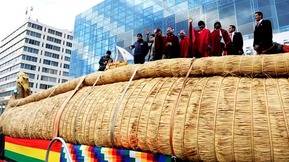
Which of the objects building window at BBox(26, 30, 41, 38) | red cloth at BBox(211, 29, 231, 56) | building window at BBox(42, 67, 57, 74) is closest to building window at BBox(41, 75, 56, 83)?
building window at BBox(42, 67, 57, 74)

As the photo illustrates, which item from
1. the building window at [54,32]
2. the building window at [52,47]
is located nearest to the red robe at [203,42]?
the building window at [52,47]

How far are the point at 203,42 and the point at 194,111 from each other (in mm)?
2567

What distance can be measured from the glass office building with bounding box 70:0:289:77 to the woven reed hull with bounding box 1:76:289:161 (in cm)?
1943

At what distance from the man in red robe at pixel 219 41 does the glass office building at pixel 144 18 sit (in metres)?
16.5

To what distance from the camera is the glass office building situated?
2182 cm

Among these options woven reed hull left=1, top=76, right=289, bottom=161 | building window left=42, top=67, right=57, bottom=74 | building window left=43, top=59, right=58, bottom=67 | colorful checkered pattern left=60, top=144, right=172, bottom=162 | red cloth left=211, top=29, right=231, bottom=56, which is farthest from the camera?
building window left=43, top=59, right=58, bottom=67

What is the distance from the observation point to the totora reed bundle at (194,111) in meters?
2.13

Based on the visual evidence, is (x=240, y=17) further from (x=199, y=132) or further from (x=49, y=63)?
(x=49, y=63)

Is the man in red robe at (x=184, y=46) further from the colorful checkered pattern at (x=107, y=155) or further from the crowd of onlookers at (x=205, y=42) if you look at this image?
the colorful checkered pattern at (x=107, y=155)

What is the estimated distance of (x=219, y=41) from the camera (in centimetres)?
512

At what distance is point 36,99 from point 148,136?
11.2 feet

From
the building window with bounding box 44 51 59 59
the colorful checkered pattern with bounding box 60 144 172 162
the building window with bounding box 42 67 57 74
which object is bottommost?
the colorful checkered pattern with bounding box 60 144 172 162

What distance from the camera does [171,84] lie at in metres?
2.84

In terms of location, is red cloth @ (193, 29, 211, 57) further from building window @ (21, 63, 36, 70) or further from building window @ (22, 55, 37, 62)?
building window @ (22, 55, 37, 62)
